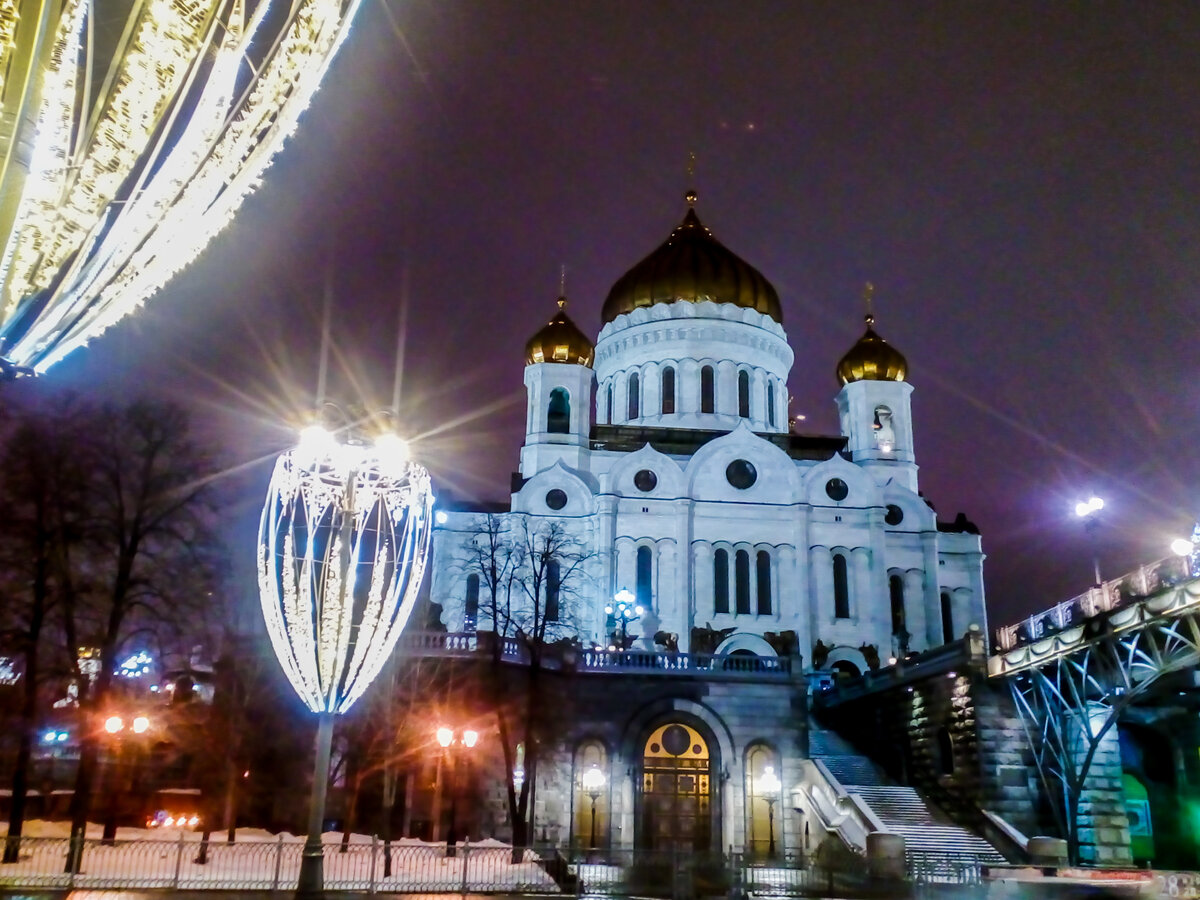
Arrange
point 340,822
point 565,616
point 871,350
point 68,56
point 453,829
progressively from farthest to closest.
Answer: point 871,350, point 565,616, point 340,822, point 453,829, point 68,56

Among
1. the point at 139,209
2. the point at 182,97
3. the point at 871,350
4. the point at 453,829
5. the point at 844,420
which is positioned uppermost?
the point at 871,350

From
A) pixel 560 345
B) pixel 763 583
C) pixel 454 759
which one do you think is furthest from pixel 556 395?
pixel 454 759

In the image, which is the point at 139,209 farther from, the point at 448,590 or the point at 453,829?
the point at 448,590

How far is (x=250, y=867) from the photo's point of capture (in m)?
17.9

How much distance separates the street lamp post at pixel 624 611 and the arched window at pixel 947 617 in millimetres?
14771

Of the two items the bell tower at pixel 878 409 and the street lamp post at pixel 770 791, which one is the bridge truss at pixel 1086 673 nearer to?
the street lamp post at pixel 770 791

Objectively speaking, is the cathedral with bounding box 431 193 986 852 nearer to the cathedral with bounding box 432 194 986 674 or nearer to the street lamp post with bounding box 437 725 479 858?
the cathedral with bounding box 432 194 986 674

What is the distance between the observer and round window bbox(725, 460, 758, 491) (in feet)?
146

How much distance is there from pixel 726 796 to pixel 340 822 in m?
11.0

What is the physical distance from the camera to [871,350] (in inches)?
1966

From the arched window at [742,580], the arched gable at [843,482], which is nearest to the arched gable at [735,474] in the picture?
the arched gable at [843,482]

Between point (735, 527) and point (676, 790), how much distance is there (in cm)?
1602

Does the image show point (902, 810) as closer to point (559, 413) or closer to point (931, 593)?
point (931, 593)

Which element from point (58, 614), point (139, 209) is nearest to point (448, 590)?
point (58, 614)
